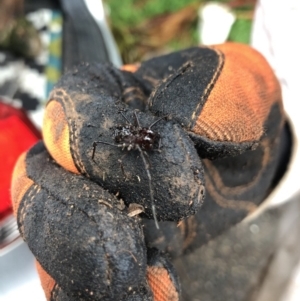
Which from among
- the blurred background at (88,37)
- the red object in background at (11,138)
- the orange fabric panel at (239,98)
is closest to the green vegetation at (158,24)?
the blurred background at (88,37)

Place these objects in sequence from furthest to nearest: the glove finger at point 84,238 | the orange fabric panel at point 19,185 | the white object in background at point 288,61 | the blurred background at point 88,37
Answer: the blurred background at point 88,37 → the white object in background at point 288,61 → the orange fabric panel at point 19,185 → the glove finger at point 84,238

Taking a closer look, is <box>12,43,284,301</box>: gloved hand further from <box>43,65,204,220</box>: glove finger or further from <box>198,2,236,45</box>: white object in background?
Result: <box>198,2,236,45</box>: white object in background

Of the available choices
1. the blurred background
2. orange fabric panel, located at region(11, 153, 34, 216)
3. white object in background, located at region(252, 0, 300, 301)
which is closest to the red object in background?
the blurred background

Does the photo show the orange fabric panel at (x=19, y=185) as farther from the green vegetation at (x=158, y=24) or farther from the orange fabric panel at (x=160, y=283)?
the green vegetation at (x=158, y=24)

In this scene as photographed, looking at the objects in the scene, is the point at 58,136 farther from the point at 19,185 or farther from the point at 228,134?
the point at 228,134

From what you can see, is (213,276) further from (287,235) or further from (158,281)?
(158,281)

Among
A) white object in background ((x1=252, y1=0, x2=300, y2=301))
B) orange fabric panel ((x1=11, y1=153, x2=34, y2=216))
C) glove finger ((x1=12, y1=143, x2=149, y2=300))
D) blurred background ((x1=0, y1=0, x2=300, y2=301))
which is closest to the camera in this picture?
glove finger ((x1=12, y1=143, x2=149, y2=300))

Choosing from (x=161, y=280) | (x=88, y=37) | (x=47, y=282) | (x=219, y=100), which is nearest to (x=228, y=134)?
(x=219, y=100)

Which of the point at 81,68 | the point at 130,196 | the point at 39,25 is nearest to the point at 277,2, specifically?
the point at 81,68
